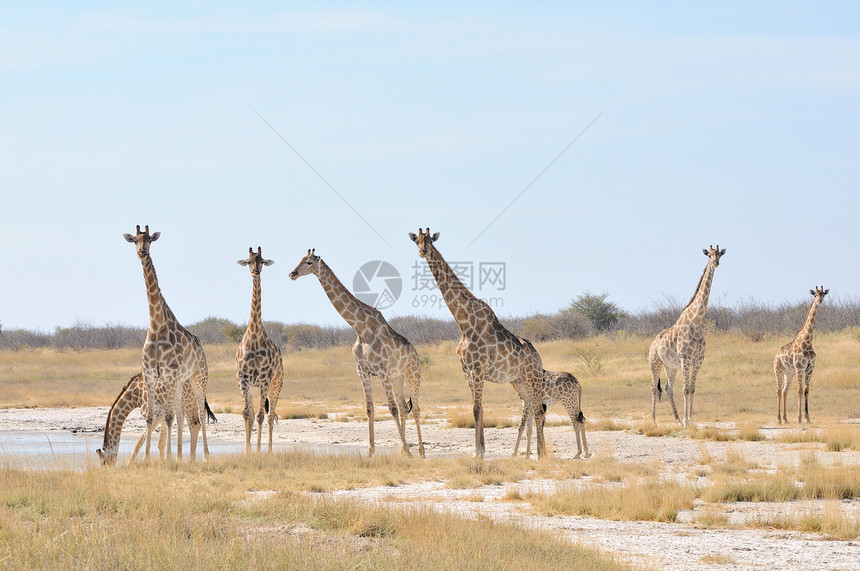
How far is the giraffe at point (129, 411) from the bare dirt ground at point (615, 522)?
0.40 m

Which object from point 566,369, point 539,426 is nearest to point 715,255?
point 539,426

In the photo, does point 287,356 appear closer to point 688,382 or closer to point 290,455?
point 688,382

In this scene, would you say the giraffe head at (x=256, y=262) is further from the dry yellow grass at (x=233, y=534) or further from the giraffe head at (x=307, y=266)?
the dry yellow grass at (x=233, y=534)

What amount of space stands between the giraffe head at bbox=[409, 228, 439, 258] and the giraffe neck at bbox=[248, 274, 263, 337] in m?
2.86

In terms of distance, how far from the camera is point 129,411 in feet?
49.0

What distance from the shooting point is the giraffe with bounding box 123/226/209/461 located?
1393cm

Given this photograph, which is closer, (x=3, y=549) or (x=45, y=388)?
(x=3, y=549)

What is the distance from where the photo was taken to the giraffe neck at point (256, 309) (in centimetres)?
1595

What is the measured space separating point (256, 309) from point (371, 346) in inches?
87.1

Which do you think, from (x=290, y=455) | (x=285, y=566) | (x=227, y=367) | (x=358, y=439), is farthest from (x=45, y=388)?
(x=285, y=566)

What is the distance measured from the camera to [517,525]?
352 inches

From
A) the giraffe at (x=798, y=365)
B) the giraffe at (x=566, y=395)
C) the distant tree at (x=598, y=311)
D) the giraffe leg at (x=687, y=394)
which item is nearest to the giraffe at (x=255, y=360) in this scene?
the giraffe at (x=566, y=395)

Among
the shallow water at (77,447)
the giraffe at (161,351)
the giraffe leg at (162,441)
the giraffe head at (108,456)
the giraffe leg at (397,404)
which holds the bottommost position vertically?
the shallow water at (77,447)

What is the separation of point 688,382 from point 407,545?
520 inches
